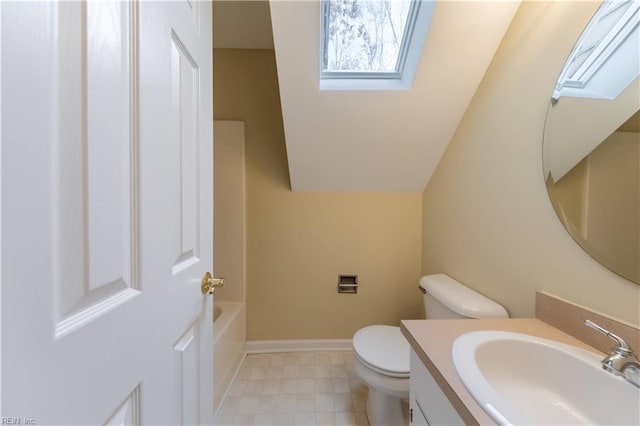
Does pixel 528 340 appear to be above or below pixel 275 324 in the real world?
above

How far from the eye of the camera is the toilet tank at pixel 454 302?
3.30ft

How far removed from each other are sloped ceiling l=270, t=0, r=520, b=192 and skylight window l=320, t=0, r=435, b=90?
0.06 metres

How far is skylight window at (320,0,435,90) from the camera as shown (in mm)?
1155

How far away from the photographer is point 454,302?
1094 millimetres

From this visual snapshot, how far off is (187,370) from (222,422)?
0.96 m

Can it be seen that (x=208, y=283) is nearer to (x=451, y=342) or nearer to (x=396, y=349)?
(x=451, y=342)

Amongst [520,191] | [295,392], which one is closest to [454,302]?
[520,191]

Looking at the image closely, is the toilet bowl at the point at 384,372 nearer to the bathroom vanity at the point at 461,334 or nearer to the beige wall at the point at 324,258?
the bathroom vanity at the point at 461,334

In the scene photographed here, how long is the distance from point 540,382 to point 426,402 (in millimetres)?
292

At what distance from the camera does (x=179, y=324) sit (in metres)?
0.60

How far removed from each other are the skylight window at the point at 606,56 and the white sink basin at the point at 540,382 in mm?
687

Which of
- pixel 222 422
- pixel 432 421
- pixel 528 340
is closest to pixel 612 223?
pixel 528 340

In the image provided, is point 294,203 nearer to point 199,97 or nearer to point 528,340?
point 199,97

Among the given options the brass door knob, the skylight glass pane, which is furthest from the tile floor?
the skylight glass pane
